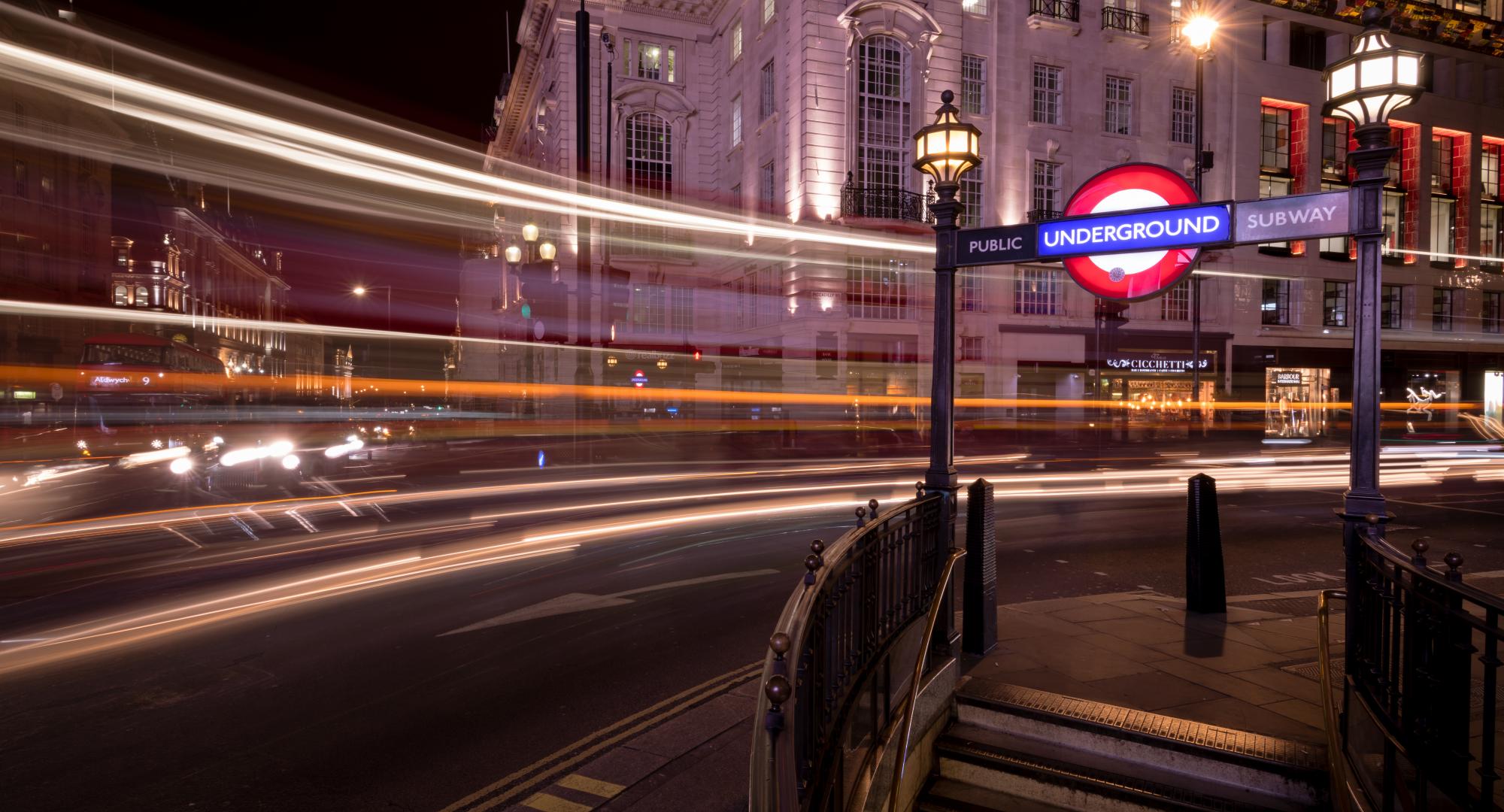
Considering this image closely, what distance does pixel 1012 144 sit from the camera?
34.9 metres

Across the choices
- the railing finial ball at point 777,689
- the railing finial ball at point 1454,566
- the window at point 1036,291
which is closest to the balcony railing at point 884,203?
the window at point 1036,291

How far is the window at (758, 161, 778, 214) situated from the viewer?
35.7 m

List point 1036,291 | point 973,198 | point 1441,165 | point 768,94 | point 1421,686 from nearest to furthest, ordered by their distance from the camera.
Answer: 1. point 1421,686
2. point 973,198
3. point 1036,291
4. point 768,94
5. point 1441,165

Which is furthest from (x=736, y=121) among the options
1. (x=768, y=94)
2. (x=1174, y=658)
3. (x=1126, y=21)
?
(x=1174, y=658)

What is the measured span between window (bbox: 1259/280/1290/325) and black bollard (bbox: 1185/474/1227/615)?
35.6 m

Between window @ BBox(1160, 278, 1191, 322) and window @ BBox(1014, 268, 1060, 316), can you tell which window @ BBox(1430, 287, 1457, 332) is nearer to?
window @ BBox(1160, 278, 1191, 322)

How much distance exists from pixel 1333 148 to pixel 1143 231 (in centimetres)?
4313

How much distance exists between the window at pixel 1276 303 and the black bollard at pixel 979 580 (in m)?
37.9

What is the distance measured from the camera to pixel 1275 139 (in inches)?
1506

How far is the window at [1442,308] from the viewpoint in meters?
39.9

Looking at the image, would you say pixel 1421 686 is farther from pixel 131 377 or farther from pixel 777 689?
pixel 131 377

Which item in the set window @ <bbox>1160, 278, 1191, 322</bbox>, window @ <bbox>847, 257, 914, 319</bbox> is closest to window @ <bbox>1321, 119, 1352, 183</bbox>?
window @ <bbox>1160, 278, 1191, 322</bbox>

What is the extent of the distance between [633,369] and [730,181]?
40.1 ft

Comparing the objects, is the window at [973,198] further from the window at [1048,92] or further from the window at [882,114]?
the window at [1048,92]
